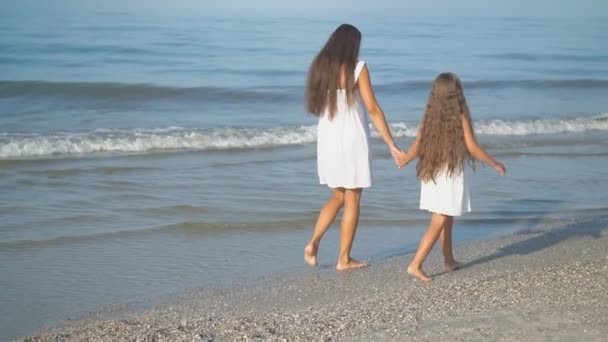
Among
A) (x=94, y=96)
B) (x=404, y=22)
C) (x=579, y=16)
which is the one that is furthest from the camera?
(x=579, y=16)

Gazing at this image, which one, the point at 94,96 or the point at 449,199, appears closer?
the point at 449,199

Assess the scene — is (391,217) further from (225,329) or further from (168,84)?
(168,84)

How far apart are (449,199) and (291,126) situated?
28.4 feet

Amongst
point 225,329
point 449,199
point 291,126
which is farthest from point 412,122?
point 225,329

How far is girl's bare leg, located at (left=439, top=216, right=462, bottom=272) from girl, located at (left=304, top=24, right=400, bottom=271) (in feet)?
1.97

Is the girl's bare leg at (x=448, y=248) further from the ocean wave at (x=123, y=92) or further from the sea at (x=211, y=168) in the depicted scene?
the ocean wave at (x=123, y=92)

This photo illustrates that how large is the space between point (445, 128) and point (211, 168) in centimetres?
543

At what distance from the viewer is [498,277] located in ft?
20.4

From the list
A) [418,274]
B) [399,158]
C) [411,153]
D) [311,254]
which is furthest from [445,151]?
[311,254]

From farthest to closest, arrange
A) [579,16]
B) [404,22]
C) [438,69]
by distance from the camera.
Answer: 1. [579,16]
2. [404,22]
3. [438,69]

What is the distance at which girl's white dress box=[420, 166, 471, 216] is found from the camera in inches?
243

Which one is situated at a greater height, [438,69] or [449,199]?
[449,199]

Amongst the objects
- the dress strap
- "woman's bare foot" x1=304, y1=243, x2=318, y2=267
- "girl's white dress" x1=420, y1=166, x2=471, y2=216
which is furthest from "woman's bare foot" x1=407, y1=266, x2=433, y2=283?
the dress strap

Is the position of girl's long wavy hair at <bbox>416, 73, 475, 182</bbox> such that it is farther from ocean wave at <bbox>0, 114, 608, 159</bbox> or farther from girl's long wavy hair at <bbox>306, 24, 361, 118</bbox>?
ocean wave at <bbox>0, 114, 608, 159</bbox>
